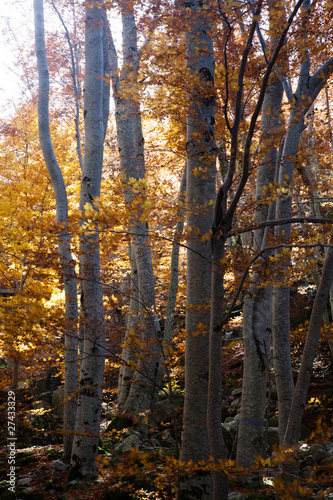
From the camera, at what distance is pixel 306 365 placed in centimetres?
246

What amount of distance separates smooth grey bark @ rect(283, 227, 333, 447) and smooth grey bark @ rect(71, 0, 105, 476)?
225 cm

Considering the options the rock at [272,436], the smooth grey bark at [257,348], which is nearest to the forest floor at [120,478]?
the smooth grey bark at [257,348]

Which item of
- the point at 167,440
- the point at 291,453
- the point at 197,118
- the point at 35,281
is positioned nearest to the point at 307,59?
the point at 197,118

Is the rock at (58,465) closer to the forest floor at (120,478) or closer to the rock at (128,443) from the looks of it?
the forest floor at (120,478)

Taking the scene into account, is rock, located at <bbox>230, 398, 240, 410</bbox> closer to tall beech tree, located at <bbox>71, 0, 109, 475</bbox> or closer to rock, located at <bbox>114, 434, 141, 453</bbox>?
rock, located at <bbox>114, 434, 141, 453</bbox>

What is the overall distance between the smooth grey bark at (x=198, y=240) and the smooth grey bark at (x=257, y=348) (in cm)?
104

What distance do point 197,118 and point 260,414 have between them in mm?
3209

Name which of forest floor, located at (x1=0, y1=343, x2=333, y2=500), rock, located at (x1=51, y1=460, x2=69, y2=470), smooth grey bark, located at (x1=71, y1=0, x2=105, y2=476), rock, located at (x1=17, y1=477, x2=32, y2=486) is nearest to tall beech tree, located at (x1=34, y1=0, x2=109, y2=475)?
smooth grey bark, located at (x1=71, y1=0, x2=105, y2=476)

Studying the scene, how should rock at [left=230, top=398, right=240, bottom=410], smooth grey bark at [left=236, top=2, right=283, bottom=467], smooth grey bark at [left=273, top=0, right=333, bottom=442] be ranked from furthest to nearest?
1. rock at [left=230, top=398, right=240, bottom=410]
2. smooth grey bark at [left=236, top=2, right=283, bottom=467]
3. smooth grey bark at [left=273, top=0, right=333, bottom=442]

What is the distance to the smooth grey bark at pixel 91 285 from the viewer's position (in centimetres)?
416

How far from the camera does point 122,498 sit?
11.8 feet

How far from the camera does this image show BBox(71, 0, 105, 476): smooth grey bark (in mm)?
4156

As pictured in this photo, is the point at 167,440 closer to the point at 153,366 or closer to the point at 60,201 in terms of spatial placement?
the point at 153,366

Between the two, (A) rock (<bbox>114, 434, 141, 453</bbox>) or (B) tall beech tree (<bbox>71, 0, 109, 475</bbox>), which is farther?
(A) rock (<bbox>114, 434, 141, 453</bbox>)
